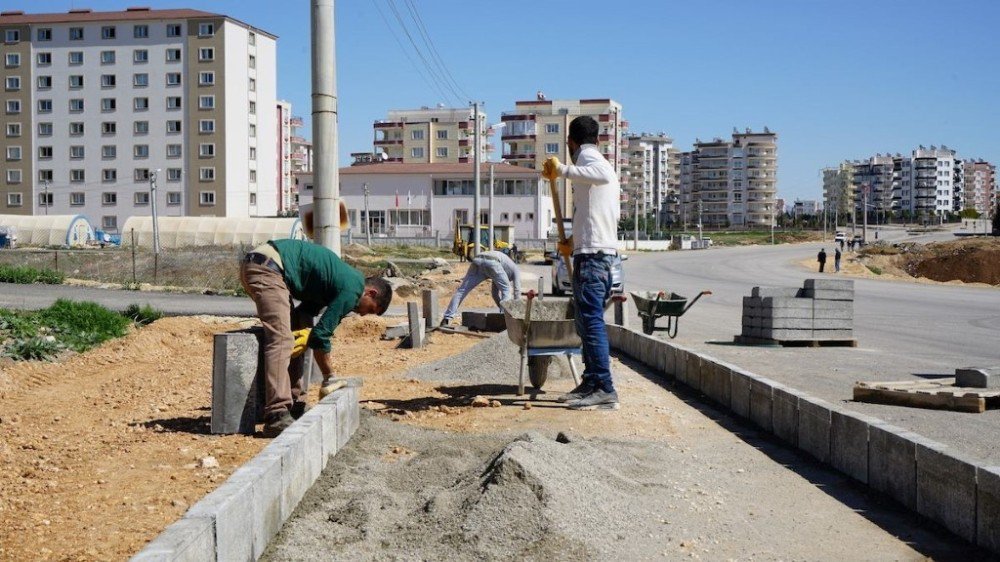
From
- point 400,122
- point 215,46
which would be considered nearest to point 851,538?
point 215,46

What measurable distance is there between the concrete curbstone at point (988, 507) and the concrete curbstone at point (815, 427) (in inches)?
73.3

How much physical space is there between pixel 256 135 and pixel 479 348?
255 ft

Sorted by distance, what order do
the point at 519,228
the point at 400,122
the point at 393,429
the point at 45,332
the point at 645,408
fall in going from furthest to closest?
the point at 400,122 < the point at 519,228 < the point at 45,332 < the point at 645,408 < the point at 393,429

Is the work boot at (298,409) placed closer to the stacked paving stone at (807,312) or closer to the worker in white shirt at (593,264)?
the worker in white shirt at (593,264)

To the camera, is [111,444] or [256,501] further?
[111,444]

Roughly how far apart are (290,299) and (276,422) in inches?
35.4

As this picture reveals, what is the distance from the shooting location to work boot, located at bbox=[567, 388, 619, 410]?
27.3 ft

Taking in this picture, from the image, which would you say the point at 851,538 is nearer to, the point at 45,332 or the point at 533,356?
the point at 533,356

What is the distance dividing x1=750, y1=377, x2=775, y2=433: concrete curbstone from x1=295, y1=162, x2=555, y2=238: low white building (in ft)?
261

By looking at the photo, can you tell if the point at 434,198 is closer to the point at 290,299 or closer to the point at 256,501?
the point at 290,299

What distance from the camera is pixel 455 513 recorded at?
16.2 ft

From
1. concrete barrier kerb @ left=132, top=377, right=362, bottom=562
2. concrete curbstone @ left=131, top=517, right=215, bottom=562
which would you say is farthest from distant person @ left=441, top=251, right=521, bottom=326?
concrete curbstone @ left=131, top=517, right=215, bottom=562

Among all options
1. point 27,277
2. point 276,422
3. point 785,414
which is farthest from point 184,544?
point 27,277

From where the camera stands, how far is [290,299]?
7473mm
